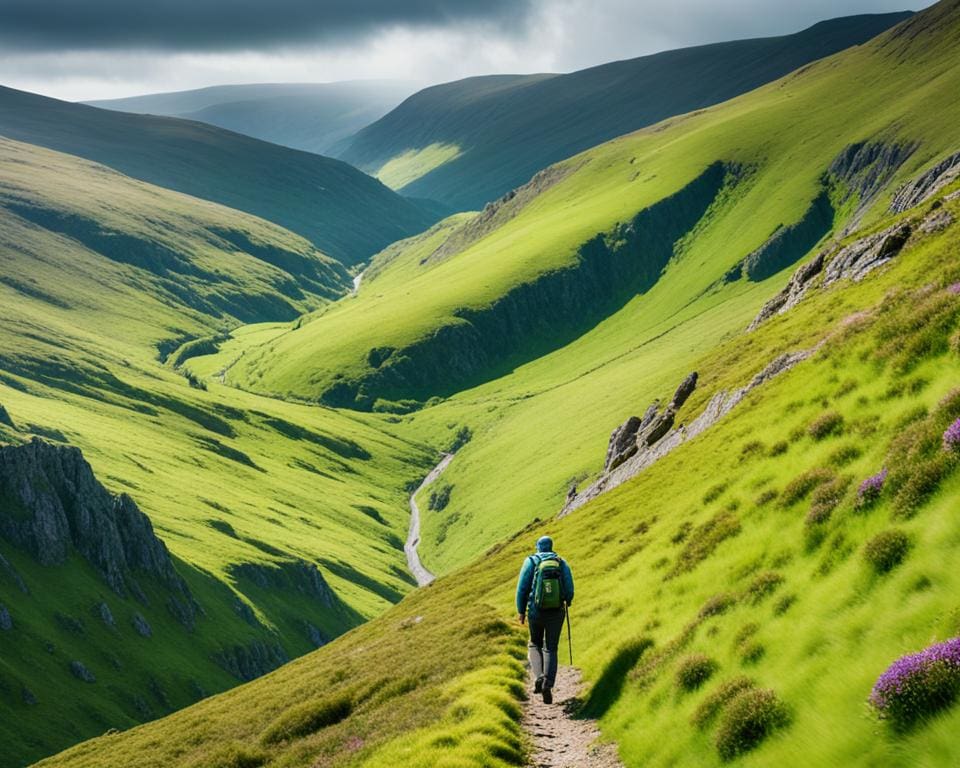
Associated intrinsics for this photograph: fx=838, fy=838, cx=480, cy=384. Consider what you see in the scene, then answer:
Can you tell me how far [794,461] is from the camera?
26.0 m

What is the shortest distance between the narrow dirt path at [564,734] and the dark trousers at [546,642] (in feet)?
2.81

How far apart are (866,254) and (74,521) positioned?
13521cm

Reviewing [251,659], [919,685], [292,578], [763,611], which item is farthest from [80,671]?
[919,685]

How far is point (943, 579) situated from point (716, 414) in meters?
44.4

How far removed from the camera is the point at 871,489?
61.3 ft

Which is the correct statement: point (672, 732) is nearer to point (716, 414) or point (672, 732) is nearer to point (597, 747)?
point (597, 747)

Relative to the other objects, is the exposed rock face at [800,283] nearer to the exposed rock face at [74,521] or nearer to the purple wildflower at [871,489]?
the purple wildflower at [871,489]

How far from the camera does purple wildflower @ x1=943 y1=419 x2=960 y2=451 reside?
656 inches

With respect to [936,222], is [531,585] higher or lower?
lower

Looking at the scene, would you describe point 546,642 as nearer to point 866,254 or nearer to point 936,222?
point 936,222

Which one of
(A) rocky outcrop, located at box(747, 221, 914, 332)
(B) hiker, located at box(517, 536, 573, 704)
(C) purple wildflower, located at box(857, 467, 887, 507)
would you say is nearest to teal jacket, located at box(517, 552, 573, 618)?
(B) hiker, located at box(517, 536, 573, 704)

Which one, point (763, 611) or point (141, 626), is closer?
point (763, 611)

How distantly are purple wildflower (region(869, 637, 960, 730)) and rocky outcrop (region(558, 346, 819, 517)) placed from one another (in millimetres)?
38360

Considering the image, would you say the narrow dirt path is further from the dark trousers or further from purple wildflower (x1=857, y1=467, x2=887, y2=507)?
purple wildflower (x1=857, y1=467, x2=887, y2=507)
